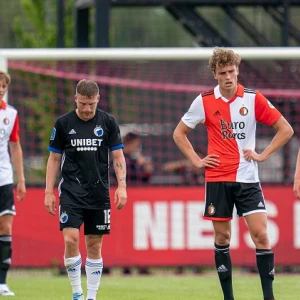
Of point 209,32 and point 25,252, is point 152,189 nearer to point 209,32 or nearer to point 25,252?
point 25,252

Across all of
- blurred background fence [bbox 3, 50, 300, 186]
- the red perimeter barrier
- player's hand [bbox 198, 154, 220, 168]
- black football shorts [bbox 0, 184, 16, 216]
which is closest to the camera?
player's hand [bbox 198, 154, 220, 168]

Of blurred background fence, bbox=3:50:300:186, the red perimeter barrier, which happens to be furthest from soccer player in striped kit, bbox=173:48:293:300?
blurred background fence, bbox=3:50:300:186

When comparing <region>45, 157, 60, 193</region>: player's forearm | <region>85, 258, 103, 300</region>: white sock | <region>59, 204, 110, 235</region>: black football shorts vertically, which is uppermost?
<region>45, 157, 60, 193</region>: player's forearm

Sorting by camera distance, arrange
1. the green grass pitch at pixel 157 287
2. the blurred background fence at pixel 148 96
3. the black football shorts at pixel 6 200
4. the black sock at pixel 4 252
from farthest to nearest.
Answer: the blurred background fence at pixel 148 96, the black sock at pixel 4 252, the black football shorts at pixel 6 200, the green grass pitch at pixel 157 287

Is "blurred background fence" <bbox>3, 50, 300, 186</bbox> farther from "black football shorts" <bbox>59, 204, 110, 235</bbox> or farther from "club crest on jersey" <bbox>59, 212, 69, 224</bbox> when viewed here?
"club crest on jersey" <bbox>59, 212, 69, 224</bbox>

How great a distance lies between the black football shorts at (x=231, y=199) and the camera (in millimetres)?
9222

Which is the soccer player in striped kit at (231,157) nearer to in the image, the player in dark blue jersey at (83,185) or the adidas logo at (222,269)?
the adidas logo at (222,269)

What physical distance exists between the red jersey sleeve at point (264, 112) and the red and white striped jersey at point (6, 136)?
9.16ft

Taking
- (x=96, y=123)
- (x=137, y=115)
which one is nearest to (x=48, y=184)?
(x=96, y=123)

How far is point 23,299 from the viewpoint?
33.7 ft

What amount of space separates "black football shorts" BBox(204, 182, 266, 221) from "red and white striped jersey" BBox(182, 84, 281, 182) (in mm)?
62

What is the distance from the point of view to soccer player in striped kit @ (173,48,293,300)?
9.20 metres

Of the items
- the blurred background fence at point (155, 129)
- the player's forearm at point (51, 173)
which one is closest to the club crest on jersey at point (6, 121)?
the player's forearm at point (51, 173)

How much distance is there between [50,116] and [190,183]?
278 centimetres
